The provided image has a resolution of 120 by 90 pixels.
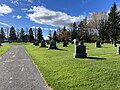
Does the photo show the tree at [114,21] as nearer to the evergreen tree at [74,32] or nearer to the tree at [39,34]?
the evergreen tree at [74,32]

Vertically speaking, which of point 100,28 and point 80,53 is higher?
point 100,28

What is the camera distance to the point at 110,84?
927cm

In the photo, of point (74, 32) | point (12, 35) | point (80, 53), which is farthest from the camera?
point (12, 35)

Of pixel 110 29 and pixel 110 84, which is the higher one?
pixel 110 29

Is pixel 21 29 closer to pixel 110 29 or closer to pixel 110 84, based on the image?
pixel 110 29

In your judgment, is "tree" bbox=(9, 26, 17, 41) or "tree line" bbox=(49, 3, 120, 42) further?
"tree" bbox=(9, 26, 17, 41)

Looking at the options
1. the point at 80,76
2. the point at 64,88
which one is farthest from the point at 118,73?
the point at 64,88

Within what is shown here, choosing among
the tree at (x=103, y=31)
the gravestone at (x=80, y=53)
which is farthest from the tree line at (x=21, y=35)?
the gravestone at (x=80, y=53)

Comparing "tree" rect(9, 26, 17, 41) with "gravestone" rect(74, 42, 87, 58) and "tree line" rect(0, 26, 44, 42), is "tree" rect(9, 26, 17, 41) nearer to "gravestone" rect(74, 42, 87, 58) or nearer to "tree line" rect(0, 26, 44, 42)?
"tree line" rect(0, 26, 44, 42)

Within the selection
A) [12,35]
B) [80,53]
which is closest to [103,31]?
[80,53]

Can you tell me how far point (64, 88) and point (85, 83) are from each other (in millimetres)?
1089

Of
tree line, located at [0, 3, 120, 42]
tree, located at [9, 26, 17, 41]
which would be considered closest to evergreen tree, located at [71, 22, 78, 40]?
tree line, located at [0, 3, 120, 42]

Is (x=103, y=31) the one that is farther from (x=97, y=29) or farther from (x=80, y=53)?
(x=80, y=53)

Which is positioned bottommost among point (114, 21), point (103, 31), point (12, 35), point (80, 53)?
point (80, 53)
